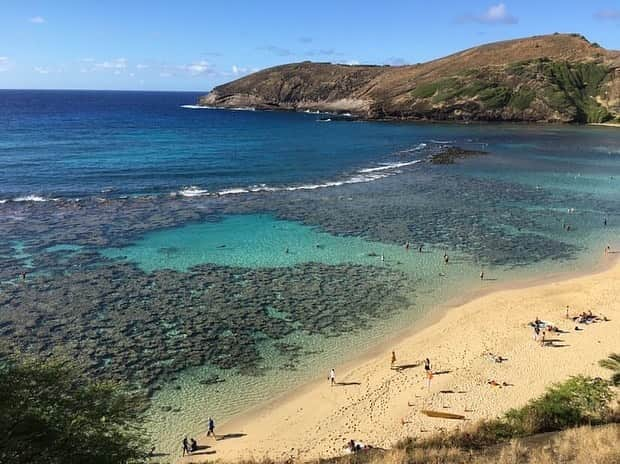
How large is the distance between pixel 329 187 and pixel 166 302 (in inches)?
1586

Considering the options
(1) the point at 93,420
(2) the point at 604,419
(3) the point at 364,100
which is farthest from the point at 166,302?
(3) the point at 364,100

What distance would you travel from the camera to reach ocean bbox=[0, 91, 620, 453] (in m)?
28.4

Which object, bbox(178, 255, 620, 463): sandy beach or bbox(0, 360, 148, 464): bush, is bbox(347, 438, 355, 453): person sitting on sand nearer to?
→ bbox(178, 255, 620, 463): sandy beach

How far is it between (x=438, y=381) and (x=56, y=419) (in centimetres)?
1899

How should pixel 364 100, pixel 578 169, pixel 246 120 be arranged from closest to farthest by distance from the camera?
pixel 578 169, pixel 246 120, pixel 364 100

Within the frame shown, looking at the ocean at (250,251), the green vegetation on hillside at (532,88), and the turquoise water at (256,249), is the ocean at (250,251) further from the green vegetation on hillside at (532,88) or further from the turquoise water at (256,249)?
the green vegetation on hillside at (532,88)

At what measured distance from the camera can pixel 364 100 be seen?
647ft

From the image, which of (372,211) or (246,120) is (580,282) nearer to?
(372,211)

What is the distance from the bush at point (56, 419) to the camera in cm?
1284

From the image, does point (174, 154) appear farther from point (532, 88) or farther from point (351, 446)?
point (532, 88)

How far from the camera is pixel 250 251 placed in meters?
45.4

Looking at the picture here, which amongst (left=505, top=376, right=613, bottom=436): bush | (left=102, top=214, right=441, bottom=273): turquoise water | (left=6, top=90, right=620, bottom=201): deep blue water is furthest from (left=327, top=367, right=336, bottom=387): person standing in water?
(left=6, top=90, right=620, bottom=201): deep blue water

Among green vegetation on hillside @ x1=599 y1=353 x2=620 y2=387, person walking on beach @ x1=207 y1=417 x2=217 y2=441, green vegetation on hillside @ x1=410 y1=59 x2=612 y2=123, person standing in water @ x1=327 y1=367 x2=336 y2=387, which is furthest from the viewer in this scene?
green vegetation on hillside @ x1=410 y1=59 x2=612 y2=123

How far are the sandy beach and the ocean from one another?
1583mm
